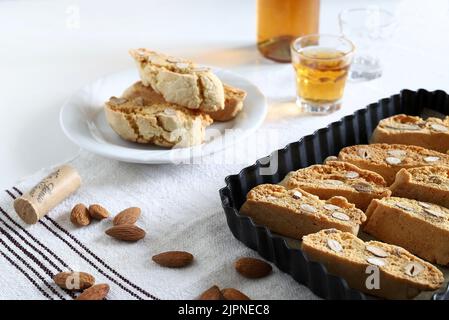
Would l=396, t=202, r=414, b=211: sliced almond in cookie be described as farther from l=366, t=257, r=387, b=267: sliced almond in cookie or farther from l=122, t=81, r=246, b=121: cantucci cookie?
l=122, t=81, r=246, b=121: cantucci cookie

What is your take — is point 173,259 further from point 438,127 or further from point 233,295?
point 438,127

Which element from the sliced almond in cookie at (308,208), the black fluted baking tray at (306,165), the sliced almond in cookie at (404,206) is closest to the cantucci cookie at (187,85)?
the black fluted baking tray at (306,165)

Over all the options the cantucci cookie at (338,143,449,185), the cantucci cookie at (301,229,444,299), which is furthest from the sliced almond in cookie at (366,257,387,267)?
the cantucci cookie at (338,143,449,185)

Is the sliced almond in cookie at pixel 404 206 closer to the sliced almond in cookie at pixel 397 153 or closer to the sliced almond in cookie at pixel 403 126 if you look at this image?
the sliced almond in cookie at pixel 397 153

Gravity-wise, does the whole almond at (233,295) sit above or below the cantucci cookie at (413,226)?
below

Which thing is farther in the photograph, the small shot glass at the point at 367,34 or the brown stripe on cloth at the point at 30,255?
the small shot glass at the point at 367,34
